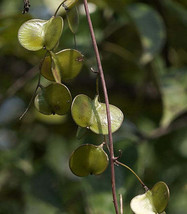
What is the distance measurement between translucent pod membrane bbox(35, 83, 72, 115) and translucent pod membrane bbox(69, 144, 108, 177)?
0.14 feet

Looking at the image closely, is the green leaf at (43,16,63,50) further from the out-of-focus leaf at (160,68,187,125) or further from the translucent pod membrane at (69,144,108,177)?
the out-of-focus leaf at (160,68,187,125)

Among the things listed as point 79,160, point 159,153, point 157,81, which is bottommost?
point 159,153

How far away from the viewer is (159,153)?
125 centimetres

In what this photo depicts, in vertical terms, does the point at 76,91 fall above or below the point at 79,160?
below

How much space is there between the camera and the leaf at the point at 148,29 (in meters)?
0.96

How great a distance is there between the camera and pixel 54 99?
490 millimetres

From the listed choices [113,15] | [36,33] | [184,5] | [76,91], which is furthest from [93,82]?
[36,33]

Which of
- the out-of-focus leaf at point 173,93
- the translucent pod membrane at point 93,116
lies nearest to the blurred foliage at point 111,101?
the out-of-focus leaf at point 173,93

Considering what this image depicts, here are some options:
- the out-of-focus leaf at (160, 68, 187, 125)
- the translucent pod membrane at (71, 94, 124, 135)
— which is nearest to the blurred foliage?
the out-of-focus leaf at (160, 68, 187, 125)

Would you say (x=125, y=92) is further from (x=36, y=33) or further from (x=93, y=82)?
(x=36, y=33)

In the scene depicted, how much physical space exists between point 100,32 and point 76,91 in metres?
0.23

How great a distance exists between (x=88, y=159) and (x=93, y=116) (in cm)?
4

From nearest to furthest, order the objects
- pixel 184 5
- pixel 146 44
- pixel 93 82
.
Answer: pixel 146 44, pixel 184 5, pixel 93 82

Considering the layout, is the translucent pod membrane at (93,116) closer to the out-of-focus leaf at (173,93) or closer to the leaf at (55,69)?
the leaf at (55,69)
